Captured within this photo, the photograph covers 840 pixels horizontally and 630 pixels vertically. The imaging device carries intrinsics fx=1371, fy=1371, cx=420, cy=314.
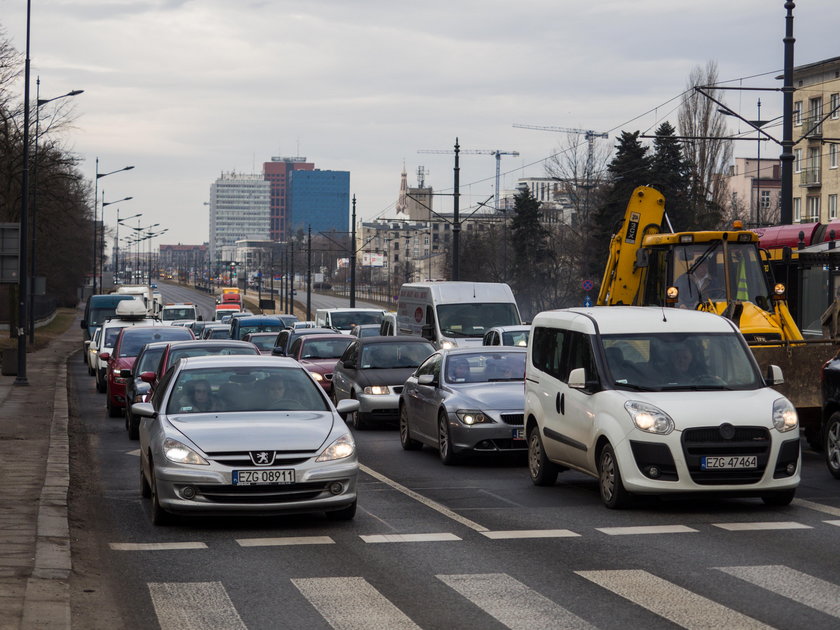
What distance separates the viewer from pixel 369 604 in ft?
26.5

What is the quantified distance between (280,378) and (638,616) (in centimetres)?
560

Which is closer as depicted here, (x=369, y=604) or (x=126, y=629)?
(x=126, y=629)

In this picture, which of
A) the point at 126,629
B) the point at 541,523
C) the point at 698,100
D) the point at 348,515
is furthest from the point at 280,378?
the point at 698,100

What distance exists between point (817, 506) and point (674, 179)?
6421 centimetres

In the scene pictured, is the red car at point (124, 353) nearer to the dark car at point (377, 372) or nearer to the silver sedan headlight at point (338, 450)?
the dark car at point (377, 372)

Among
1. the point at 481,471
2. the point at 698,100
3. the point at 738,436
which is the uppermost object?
the point at 698,100

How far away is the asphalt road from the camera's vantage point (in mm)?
7742

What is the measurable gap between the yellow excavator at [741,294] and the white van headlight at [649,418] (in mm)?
5439

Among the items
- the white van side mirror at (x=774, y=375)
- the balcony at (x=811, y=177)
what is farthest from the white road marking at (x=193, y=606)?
the balcony at (x=811, y=177)

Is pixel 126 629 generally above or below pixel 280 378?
below

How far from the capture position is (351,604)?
8.07 m

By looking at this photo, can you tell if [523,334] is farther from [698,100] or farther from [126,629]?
[698,100]

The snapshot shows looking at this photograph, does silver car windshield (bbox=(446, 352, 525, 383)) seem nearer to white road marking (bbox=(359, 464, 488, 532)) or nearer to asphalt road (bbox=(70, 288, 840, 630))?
white road marking (bbox=(359, 464, 488, 532))

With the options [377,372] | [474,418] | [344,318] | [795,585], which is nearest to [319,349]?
[377,372]
